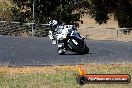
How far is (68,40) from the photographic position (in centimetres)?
2011

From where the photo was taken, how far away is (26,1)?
136 ft

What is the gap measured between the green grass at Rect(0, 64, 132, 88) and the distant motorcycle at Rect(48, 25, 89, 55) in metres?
4.13

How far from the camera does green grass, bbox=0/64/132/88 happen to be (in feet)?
35.8

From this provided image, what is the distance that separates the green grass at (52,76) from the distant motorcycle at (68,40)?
4.13 meters

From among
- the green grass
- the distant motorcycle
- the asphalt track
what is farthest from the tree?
the green grass

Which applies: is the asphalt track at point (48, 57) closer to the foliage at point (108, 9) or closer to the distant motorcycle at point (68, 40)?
the distant motorcycle at point (68, 40)

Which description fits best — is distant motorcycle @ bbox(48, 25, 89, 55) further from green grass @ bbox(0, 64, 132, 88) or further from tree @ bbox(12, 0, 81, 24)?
tree @ bbox(12, 0, 81, 24)

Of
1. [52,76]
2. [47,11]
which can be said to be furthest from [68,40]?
[47,11]

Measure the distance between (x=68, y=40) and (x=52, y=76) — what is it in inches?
289

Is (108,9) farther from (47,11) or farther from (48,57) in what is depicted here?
(48,57)

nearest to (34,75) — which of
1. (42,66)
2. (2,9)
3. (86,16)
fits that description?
(42,66)

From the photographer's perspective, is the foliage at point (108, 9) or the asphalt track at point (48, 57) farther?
the foliage at point (108, 9)

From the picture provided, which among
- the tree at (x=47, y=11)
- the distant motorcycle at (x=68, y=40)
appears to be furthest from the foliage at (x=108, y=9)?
the distant motorcycle at (x=68, y=40)

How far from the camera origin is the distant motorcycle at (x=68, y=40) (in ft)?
65.5
